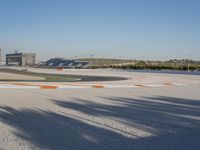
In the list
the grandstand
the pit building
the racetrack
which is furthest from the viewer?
the pit building

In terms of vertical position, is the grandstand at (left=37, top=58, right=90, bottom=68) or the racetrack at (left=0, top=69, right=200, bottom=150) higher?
the racetrack at (left=0, top=69, right=200, bottom=150)

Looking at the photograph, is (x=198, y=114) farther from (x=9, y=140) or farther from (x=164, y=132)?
(x=9, y=140)

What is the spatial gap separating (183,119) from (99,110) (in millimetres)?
2341

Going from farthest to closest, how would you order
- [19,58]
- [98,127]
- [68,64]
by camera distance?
[19,58] < [68,64] < [98,127]

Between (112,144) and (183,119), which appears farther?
(183,119)

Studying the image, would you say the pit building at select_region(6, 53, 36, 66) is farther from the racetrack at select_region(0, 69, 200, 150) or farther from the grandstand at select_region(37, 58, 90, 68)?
the racetrack at select_region(0, 69, 200, 150)

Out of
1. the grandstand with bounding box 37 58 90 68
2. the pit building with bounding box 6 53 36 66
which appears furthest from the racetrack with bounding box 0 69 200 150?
the pit building with bounding box 6 53 36 66

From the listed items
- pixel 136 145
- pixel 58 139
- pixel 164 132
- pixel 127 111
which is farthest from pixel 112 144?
pixel 127 111

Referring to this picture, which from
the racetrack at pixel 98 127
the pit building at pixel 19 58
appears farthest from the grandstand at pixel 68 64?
the racetrack at pixel 98 127

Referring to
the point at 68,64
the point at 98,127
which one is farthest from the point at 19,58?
the point at 98,127

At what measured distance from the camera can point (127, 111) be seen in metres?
9.24

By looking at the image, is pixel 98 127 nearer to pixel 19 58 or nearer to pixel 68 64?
pixel 68 64

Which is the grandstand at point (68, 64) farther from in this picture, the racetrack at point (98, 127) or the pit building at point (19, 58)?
the racetrack at point (98, 127)

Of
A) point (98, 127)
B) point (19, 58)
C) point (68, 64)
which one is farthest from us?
point (19, 58)
